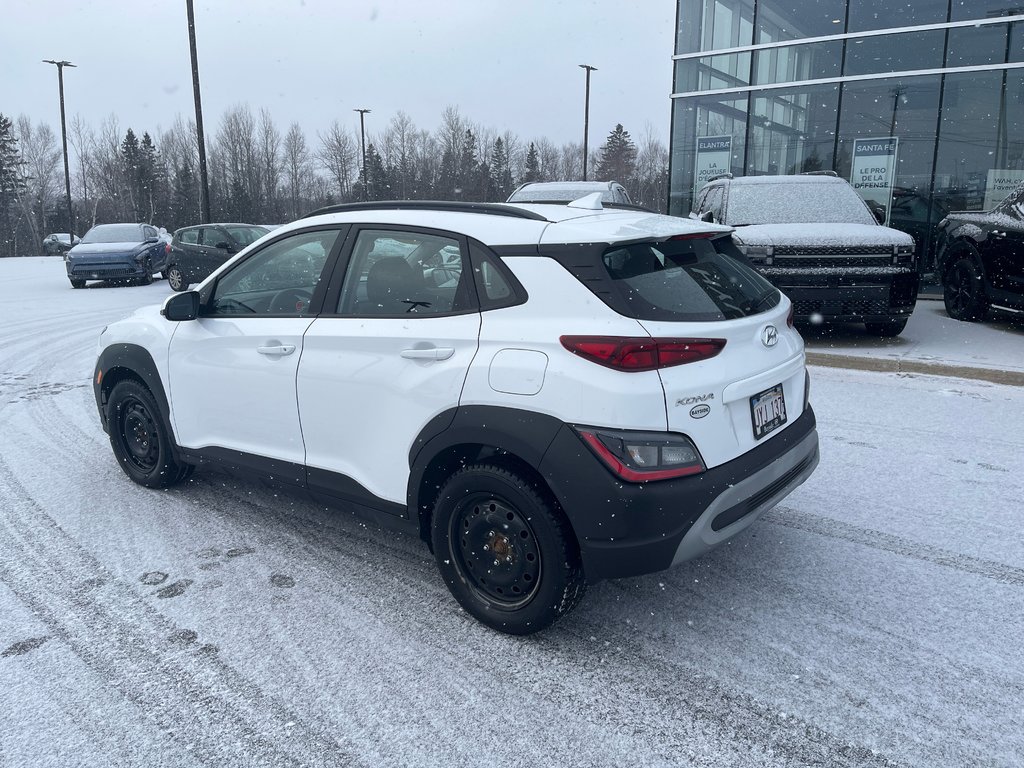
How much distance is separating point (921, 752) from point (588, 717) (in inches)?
40.5

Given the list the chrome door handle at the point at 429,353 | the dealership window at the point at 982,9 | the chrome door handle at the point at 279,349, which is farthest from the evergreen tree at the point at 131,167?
the chrome door handle at the point at 429,353

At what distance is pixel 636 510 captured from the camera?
8.63 ft

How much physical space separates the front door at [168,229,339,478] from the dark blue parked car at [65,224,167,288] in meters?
16.0

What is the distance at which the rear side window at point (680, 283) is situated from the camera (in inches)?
111

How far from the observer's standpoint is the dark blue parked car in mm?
18062

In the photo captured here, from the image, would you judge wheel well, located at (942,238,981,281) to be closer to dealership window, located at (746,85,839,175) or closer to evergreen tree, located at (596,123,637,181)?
dealership window, located at (746,85,839,175)

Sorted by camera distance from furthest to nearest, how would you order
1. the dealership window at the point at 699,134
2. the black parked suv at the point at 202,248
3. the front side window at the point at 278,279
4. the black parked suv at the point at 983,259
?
the black parked suv at the point at 202,248 < the dealership window at the point at 699,134 < the black parked suv at the point at 983,259 < the front side window at the point at 278,279

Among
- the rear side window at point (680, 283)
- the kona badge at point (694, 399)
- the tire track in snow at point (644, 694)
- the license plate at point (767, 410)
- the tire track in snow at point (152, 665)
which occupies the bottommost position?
the tire track in snow at point (152, 665)

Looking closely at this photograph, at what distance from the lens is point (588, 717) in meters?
2.56

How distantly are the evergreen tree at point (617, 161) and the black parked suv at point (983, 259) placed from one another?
7053 centimetres

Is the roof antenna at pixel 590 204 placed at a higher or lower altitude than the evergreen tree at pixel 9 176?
lower

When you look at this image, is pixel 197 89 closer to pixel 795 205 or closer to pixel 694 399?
pixel 795 205

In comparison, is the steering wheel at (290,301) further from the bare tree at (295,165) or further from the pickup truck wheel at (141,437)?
the bare tree at (295,165)

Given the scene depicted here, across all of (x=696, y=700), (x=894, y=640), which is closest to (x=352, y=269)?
(x=696, y=700)
